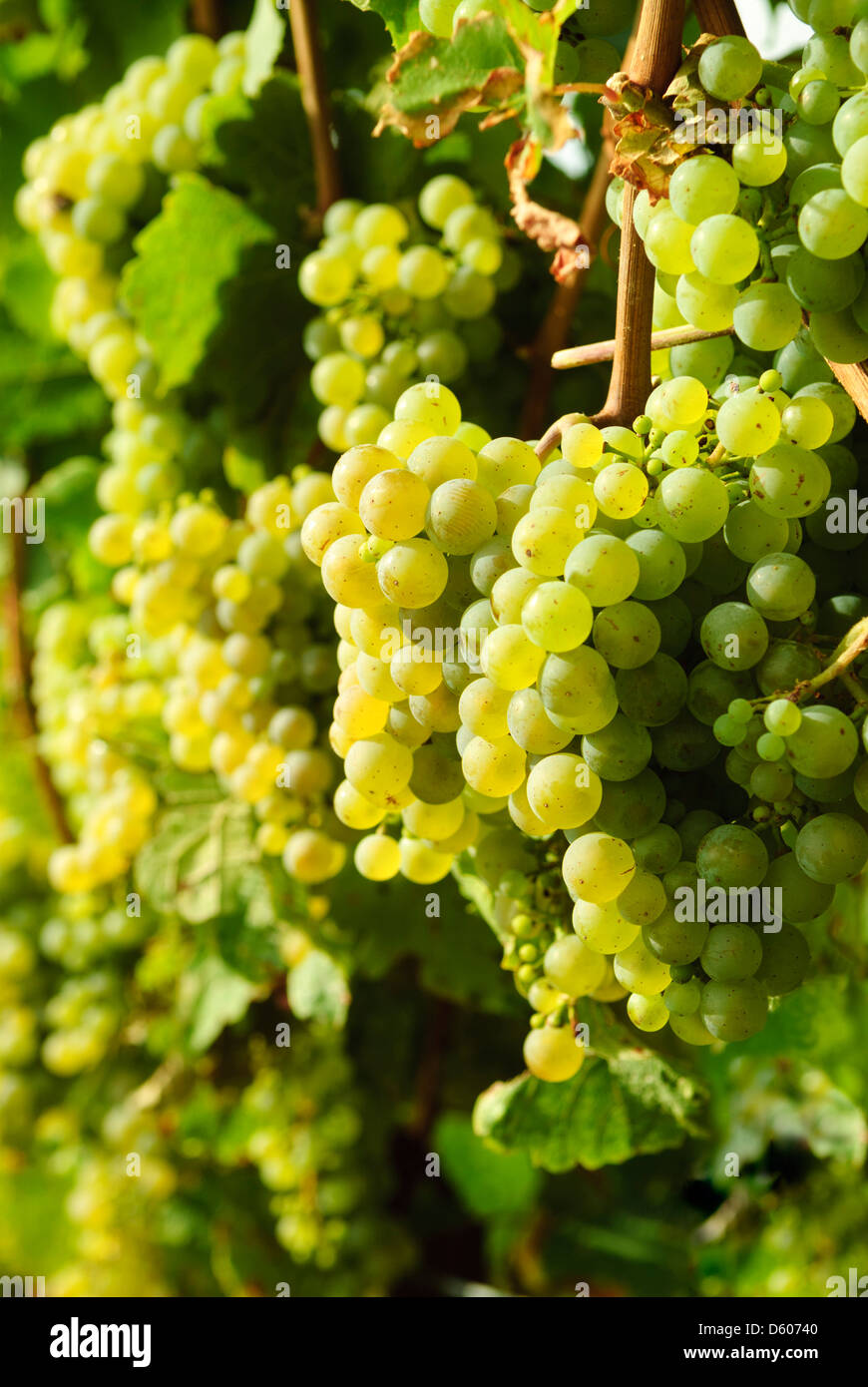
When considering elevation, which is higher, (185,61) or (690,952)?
(185,61)

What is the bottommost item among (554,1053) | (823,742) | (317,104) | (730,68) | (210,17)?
(554,1053)

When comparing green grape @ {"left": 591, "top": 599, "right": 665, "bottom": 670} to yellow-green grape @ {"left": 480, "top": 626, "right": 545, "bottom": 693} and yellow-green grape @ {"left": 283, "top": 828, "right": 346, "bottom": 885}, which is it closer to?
yellow-green grape @ {"left": 480, "top": 626, "right": 545, "bottom": 693}

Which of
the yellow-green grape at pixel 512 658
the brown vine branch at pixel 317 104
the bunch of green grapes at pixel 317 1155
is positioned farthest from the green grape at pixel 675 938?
the bunch of green grapes at pixel 317 1155

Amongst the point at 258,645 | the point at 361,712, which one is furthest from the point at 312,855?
the point at 361,712

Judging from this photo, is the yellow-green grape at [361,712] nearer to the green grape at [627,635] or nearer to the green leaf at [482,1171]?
the green grape at [627,635]

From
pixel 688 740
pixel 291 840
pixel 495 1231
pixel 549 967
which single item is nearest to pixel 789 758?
pixel 688 740

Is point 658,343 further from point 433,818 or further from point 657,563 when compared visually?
point 433,818

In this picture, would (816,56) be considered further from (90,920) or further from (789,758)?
(90,920)

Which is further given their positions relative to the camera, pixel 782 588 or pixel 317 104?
pixel 317 104
